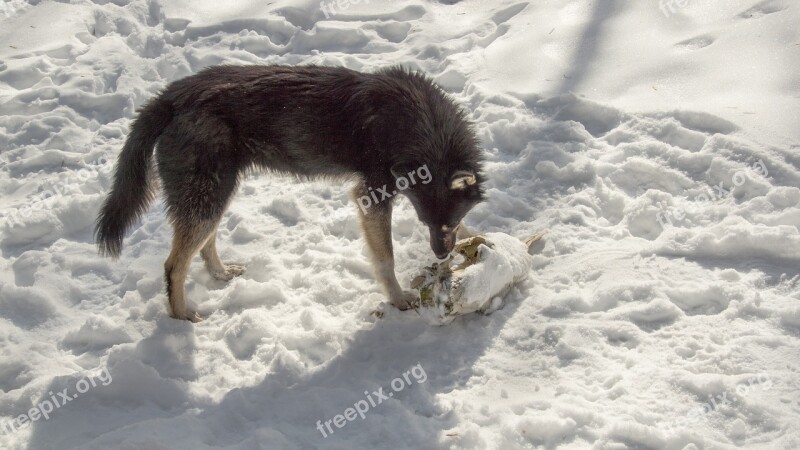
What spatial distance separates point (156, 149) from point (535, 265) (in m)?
2.87

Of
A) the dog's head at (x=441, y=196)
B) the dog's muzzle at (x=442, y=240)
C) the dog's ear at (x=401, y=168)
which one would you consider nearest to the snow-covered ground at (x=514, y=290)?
the dog's muzzle at (x=442, y=240)

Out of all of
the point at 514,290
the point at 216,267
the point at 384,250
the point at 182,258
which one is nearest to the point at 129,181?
the point at 182,258

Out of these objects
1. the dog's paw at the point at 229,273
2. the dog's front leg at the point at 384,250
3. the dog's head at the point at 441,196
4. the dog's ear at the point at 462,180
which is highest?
the dog's ear at the point at 462,180

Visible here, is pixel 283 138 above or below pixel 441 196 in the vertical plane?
above

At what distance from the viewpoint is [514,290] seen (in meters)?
4.67

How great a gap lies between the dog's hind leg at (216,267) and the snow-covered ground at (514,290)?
12 centimetres

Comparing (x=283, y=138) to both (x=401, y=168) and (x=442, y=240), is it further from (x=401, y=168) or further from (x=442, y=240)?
(x=442, y=240)

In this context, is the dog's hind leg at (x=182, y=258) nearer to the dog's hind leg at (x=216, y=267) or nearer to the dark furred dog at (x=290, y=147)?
the dark furred dog at (x=290, y=147)

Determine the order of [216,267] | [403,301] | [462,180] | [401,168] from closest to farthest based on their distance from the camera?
1. [462,180]
2. [401,168]
3. [403,301]
4. [216,267]

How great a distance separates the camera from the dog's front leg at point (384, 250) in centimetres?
477

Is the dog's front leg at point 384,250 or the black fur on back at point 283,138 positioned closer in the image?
the black fur on back at point 283,138

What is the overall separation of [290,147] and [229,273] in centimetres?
116

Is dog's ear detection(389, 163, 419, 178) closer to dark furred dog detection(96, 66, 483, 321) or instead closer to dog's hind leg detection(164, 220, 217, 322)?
dark furred dog detection(96, 66, 483, 321)

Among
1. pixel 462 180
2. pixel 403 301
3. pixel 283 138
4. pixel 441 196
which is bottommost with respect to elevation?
pixel 403 301
